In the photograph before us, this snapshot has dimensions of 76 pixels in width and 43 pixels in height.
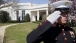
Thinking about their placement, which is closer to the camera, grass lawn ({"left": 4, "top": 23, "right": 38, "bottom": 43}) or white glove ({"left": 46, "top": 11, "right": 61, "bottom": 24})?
white glove ({"left": 46, "top": 11, "right": 61, "bottom": 24})

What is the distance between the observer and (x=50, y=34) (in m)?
2.25

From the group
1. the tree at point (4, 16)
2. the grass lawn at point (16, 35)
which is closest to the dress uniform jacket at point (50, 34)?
the grass lawn at point (16, 35)

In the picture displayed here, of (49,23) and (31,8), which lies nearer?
(49,23)

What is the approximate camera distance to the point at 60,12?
2.21 meters

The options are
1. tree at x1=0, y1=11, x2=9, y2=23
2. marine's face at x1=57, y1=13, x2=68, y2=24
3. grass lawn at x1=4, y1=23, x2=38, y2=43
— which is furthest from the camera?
tree at x1=0, y1=11, x2=9, y2=23

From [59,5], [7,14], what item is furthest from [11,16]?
[59,5]

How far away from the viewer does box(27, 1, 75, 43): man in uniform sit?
206 cm

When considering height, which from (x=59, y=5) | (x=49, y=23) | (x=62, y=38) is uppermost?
(x=59, y=5)

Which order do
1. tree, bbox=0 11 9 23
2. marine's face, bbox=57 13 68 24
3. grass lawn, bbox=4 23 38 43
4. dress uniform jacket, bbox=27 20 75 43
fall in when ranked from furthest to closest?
tree, bbox=0 11 9 23 → grass lawn, bbox=4 23 38 43 → marine's face, bbox=57 13 68 24 → dress uniform jacket, bbox=27 20 75 43

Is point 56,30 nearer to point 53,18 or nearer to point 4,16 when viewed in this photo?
point 53,18

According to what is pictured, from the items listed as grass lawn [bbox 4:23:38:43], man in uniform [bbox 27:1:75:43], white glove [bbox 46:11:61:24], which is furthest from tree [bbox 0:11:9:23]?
white glove [bbox 46:11:61:24]

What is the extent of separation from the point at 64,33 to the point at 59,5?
0.32 metres

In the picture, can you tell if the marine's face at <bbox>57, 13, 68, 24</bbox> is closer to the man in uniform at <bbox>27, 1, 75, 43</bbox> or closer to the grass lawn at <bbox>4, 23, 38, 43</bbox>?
the man in uniform at <bbox>27, 1, 75, 43</bbox>

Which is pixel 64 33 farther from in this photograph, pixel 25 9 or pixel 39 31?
pixel 25 9
